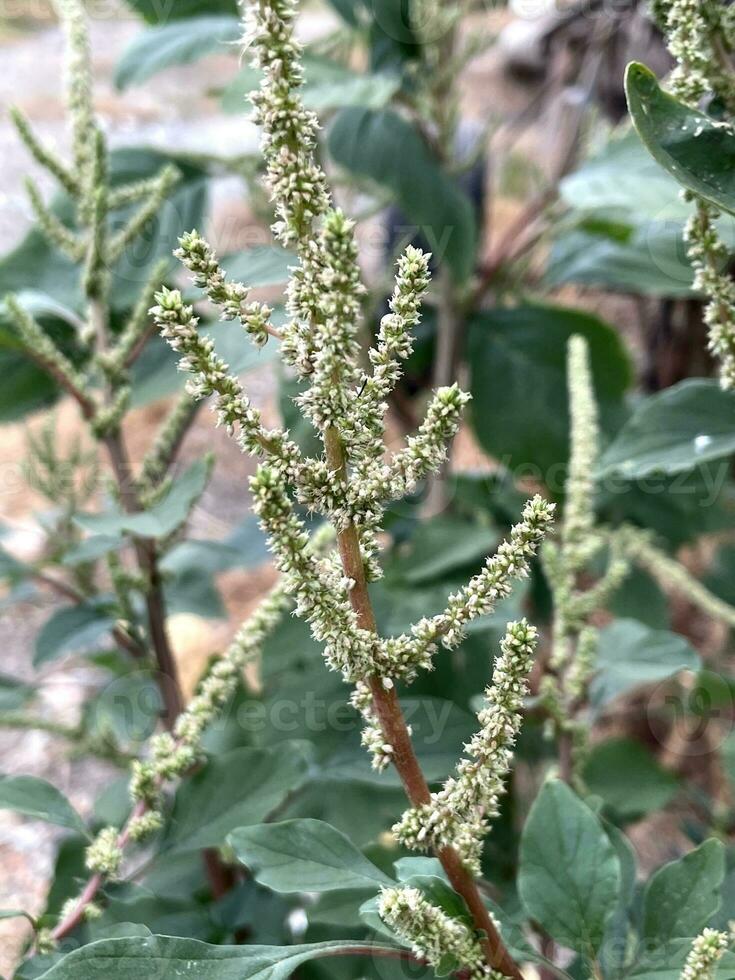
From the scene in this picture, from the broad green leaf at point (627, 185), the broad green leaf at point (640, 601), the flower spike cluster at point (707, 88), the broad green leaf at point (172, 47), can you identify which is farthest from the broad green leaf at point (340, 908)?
the broad green leaf at point (172, 47)

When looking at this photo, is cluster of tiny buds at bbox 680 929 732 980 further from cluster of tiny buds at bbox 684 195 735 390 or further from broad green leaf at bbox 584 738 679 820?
broad green leaf at bbox 584 738 679 820

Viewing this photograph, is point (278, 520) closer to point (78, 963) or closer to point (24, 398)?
point (78, 963)

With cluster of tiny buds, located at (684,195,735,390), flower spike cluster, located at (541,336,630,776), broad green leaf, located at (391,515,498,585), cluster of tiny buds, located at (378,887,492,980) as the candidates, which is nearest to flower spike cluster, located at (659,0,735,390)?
cluster of tiny buds, located at (684,195,735,390)

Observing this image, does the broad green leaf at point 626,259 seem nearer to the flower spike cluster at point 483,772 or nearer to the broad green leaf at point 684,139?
the broad green leaf at point 684,139

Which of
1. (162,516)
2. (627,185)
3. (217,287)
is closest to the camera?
(217,287)

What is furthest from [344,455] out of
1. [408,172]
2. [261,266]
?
[408,172]

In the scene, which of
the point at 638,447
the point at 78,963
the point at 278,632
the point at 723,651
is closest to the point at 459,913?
the point at 78,963

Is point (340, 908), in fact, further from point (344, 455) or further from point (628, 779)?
point (628, 779)
